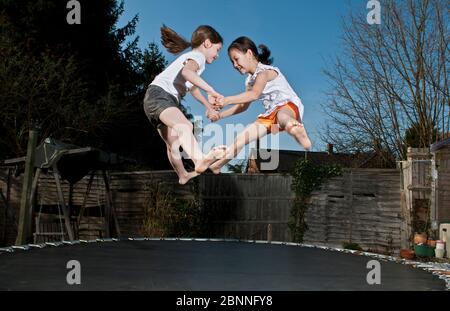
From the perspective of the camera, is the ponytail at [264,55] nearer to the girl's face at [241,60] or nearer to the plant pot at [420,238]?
the girl's face at [241,60]

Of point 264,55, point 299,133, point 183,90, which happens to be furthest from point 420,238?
point 183,90

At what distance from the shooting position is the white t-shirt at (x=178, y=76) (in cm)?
285

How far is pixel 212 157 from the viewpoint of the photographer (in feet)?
9.27

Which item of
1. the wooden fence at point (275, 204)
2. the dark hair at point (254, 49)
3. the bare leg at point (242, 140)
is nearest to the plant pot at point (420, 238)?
the wooden fence at point (275, 204)

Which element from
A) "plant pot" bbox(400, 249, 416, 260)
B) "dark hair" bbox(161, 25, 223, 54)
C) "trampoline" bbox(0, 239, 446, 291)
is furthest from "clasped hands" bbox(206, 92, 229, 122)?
"plant pot" bbox(400, 249, 416, 260)

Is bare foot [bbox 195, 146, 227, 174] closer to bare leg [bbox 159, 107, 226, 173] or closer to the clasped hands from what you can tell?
bare leg [bbox 159, 107, 226, 173]

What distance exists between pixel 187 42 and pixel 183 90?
276mm

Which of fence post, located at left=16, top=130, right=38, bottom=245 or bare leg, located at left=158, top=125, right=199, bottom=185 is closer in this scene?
bare leg, located at left=158, top=125, right=199, bottom=185

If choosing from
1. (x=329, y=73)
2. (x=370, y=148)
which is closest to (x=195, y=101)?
(x=329, y=73)

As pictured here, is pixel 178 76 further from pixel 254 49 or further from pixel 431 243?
pixel 431 243

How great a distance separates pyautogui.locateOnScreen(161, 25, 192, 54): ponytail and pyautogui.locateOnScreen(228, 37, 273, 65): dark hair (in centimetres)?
26

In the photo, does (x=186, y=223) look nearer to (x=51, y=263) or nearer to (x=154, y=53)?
(x=154, y=53)

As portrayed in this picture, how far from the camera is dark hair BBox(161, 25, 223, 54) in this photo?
289 cm

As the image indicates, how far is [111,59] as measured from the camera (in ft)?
20.5
